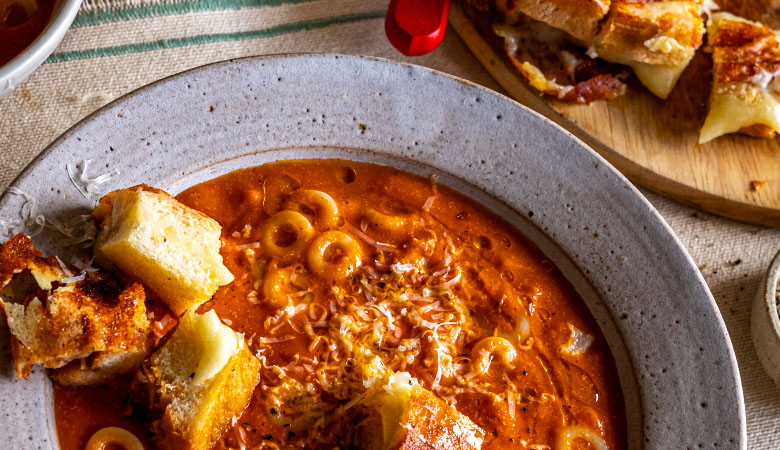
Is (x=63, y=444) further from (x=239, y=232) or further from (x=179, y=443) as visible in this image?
(x=239, y=232)

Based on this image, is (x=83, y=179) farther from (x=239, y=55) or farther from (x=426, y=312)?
(x=426, y=312)

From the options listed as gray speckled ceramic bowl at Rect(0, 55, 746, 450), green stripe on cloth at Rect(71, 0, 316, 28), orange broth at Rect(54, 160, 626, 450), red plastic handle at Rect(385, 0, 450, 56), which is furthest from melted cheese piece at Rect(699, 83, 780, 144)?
green stripe on cloth at Rect(71, 0, 316, 28)

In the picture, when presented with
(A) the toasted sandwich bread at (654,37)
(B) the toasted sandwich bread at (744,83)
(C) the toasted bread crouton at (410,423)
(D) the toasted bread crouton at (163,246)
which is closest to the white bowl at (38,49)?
(D) the toasted bread crouton at (163,246)

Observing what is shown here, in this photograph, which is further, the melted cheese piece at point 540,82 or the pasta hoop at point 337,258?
the melted cheese piece at point 540,82

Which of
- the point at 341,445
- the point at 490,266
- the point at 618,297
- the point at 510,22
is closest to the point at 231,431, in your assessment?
the point at 341,445

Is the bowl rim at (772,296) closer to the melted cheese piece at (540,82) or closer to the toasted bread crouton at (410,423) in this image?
the melted cheese piece at (540,82)

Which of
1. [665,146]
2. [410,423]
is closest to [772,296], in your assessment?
[665,146]
